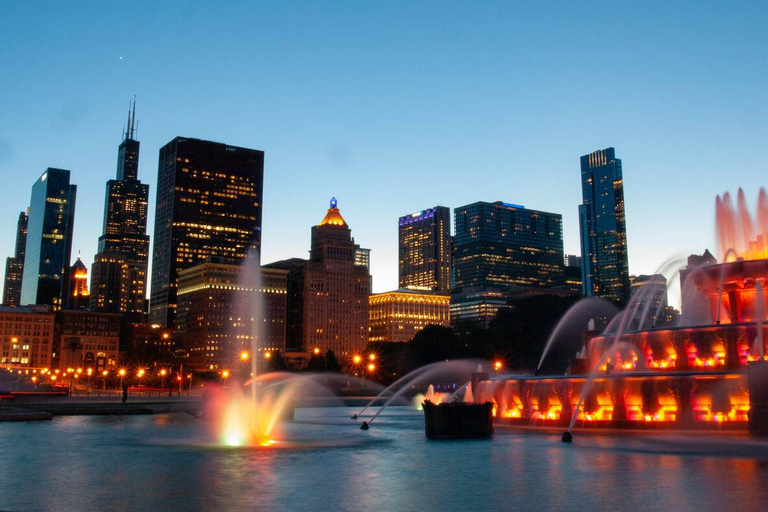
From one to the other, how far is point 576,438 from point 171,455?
16463mm

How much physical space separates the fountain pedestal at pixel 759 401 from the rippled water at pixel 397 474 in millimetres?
1188

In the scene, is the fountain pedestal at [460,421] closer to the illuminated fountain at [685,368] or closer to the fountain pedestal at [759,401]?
the illuminated fountain at [685,368]

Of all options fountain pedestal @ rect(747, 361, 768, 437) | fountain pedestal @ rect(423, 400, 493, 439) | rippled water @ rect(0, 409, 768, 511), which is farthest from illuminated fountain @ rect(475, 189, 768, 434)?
fountain pedestal @ rect(423, 400, 493, 439)

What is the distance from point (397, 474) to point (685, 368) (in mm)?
22877

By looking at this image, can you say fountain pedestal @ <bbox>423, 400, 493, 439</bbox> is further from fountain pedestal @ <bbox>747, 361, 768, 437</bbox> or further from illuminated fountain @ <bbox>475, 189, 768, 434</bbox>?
fountain pedestal @ <bbox>747, 361, 768, 437</bbox>

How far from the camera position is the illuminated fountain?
33.1 meters

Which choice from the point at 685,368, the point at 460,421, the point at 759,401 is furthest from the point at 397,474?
the point at 685,368

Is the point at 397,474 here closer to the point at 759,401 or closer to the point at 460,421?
the point at 460,421

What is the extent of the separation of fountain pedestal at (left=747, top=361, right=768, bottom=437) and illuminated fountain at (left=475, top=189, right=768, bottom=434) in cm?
25

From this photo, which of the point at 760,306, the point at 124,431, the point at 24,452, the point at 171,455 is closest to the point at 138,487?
the point at 171,455

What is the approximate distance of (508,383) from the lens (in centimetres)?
4091

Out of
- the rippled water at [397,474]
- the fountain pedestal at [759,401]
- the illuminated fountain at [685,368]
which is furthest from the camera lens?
the illuminated fountain at [685,368]

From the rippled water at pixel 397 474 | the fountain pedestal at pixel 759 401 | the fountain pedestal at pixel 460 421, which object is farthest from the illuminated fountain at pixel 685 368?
the fountain pedestal at pixel 460 421

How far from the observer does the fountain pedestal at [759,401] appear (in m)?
29.2
